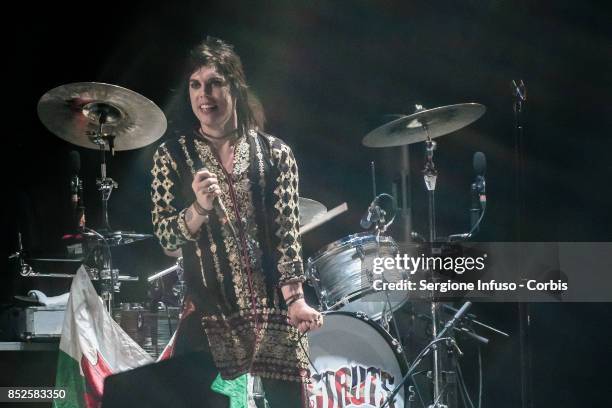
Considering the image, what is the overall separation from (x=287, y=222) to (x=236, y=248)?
0.74 ft

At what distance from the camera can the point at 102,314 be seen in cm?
304

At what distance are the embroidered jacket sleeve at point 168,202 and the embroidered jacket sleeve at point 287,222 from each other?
0.34m

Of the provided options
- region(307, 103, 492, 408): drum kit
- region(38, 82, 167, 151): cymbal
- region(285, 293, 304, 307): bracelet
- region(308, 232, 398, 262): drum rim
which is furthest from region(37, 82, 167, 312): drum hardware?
region(307, 103, 492, 408): drum kit

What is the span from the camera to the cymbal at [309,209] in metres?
3.31

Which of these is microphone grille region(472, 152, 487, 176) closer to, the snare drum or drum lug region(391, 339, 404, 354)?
the snare drum

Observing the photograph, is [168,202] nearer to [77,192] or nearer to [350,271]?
[77,192]

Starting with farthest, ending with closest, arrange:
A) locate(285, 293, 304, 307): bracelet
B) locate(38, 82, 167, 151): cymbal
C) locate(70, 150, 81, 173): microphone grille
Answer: locate(70, 150, 81, 173): microphone grille
locate(38, 82, 167, 151): cymbal
locate(285, 293, 304, 307): bracelet

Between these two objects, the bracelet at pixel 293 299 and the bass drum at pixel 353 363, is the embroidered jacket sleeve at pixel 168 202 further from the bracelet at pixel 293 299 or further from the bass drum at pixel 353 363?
the bass drum at pixel 353 363

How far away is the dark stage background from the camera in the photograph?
3371mm

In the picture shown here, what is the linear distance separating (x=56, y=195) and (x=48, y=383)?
2.87 feet

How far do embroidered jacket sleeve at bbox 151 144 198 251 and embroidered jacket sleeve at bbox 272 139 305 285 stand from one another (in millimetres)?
340

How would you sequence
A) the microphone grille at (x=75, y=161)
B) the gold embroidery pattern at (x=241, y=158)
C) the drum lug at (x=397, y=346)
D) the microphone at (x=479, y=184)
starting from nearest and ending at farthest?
the gold embroidery pattern at (x=241, y=158) → the microphone grille at (x=75, y=161) → the drum lug at (x=397, y=346) → the microphone at (x=479, y=184)

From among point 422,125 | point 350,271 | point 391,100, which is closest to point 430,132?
point 422,125

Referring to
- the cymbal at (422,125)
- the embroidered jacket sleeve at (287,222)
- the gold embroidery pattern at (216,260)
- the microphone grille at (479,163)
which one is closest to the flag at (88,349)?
the gold embroidery pattern at (216,260)
